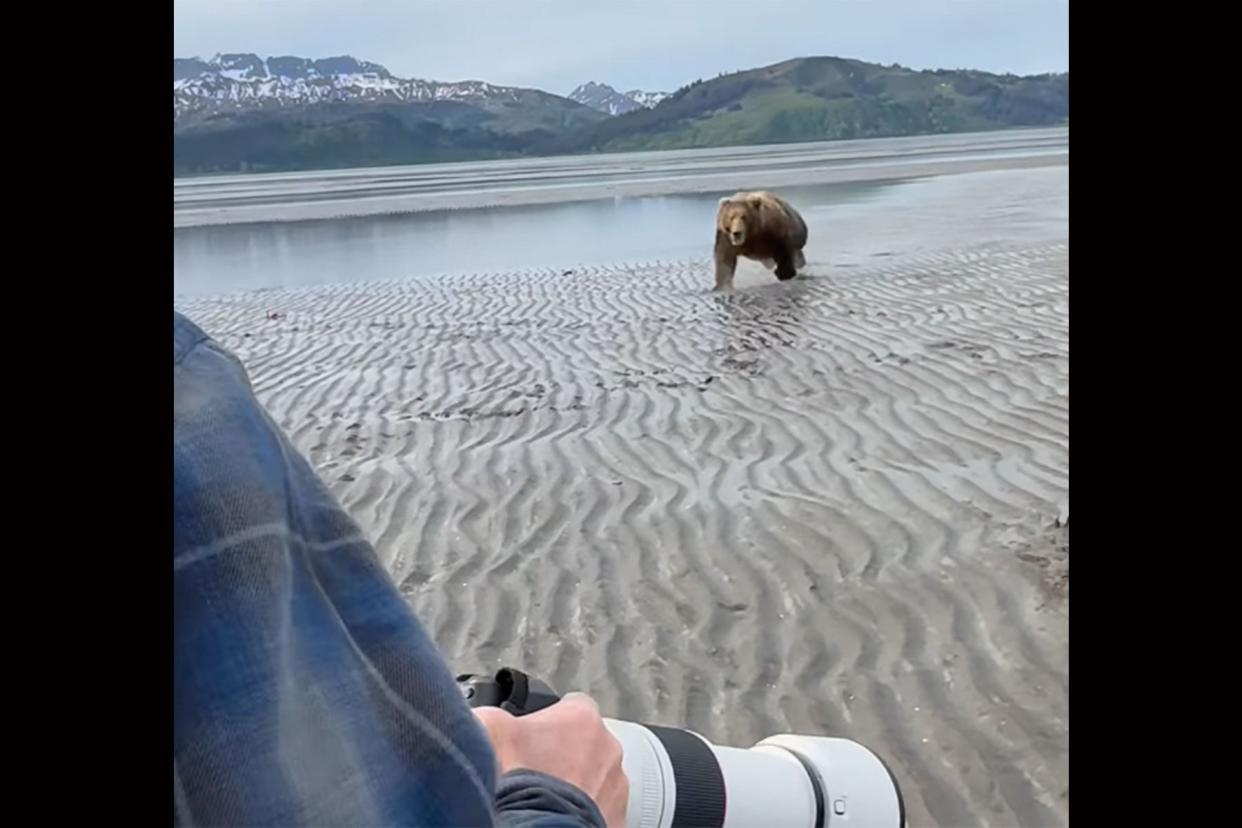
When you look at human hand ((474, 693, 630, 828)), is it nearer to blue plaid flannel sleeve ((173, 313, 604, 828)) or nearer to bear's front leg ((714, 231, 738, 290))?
blue plaid flannel sleeve ((173, 313, 604, 828))

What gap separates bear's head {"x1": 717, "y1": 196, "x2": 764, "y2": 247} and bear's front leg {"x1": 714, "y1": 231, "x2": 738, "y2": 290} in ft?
0.26

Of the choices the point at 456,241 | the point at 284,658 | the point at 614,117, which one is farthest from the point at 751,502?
the point at 614,117

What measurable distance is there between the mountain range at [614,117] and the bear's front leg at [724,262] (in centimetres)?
6455

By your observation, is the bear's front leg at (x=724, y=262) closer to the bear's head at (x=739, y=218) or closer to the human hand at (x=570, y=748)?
the bear's head at (x=739, y=218)

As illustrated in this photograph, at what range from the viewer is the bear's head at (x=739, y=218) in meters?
11.8

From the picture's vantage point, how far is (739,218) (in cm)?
1179

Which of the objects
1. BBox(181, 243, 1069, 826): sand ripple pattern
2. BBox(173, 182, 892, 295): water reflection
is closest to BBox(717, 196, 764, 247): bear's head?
BBox(181, 243, 1069, 826): sand ripple pattern

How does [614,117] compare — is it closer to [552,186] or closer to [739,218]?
[552,186]

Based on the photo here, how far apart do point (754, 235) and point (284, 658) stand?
38.0 ft

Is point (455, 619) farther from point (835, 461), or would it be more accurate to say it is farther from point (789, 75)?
point (789, 75)

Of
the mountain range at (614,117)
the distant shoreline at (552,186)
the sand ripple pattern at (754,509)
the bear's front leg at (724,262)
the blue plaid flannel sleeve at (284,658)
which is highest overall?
the mountain range at (614,117)

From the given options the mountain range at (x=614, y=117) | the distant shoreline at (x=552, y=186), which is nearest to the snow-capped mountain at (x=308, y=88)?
the mountain range at (x=614, y=117)
